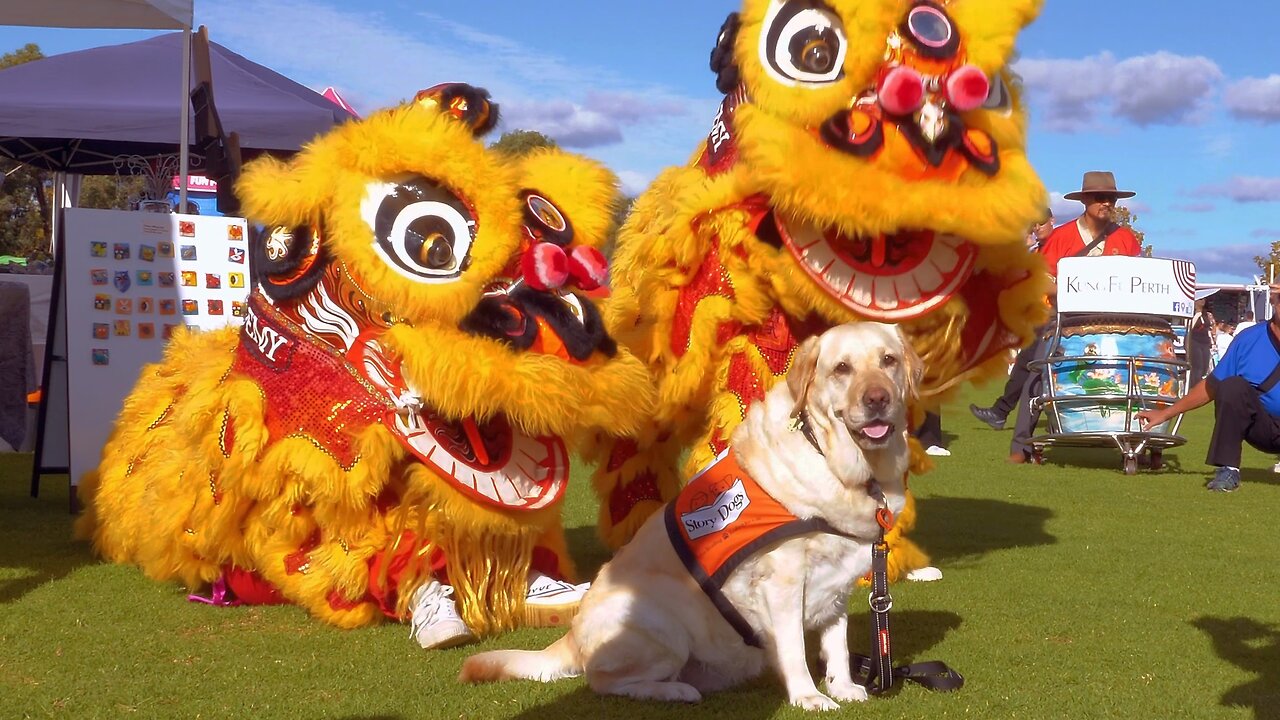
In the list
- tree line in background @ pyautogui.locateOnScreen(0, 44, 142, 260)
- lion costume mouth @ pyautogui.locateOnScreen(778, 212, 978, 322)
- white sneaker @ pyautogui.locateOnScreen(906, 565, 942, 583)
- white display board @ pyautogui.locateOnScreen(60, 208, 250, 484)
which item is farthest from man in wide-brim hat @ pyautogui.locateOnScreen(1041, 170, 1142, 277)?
tree line in background @ pyautogui.locateOnScreen(0, 44, 142, 260)

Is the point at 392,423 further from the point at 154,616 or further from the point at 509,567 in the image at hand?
the point at 154,616

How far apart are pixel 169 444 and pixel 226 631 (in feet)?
3.08

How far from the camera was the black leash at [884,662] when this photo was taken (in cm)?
339

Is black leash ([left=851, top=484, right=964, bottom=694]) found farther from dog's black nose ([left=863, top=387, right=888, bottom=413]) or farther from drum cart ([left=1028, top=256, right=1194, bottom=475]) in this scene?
drum cart ([left=1028, top=256, right=1194, bottom=475])

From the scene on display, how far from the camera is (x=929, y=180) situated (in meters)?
4.07

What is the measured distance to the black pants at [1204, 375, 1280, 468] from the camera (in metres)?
8.46

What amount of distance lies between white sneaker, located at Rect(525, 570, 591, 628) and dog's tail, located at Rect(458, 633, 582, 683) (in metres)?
0.77

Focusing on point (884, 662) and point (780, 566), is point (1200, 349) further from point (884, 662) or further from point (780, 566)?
point (780, 566)

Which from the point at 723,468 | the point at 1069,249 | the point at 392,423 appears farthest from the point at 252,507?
the point at 1069,249

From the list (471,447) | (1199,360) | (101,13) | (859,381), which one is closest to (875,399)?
(859,381)

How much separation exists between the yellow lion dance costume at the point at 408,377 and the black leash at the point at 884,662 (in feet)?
3.48

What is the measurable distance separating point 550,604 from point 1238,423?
Answer: 6.13 metres

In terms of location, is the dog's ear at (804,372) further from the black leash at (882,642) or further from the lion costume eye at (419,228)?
the lion costume eye at (419,228)

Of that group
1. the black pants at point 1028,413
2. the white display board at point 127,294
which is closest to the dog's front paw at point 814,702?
the white display board at point 127,294
